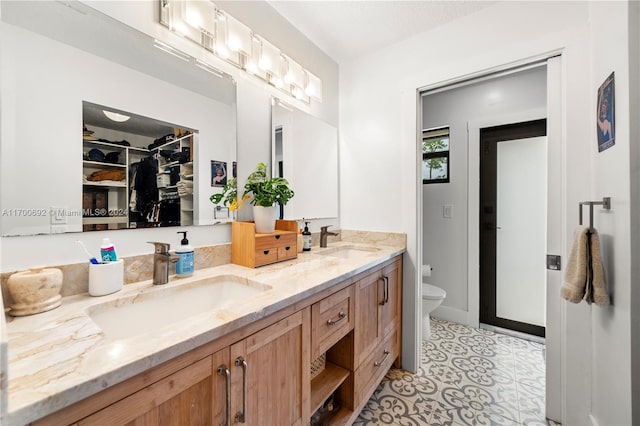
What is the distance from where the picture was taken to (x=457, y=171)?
257cm

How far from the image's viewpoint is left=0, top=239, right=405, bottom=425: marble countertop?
42 centimetres

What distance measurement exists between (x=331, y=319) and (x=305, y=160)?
1.15m

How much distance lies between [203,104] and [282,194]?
583mm

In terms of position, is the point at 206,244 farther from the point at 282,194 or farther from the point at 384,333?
the point at 384,333

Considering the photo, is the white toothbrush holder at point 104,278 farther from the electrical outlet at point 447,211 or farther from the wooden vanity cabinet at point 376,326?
the electrical outlet at point 447,211

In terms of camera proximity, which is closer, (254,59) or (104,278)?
(104,278)

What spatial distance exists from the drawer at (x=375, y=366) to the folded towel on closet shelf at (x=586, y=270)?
0.95 metres

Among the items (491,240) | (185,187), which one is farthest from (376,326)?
(491,240)

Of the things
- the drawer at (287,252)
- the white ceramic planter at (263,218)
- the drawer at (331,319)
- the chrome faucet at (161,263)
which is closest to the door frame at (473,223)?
the drawer at (331,319)

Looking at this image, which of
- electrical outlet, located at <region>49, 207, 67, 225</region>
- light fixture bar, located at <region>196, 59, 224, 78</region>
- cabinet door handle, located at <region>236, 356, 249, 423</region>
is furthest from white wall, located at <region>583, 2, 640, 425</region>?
electrical outlet, located at <region>49, 207, 67, 225</region>

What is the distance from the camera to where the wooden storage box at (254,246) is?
4.19ft

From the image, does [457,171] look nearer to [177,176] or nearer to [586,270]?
[586,270]

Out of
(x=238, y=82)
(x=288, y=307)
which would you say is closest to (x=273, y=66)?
(x=238, y=82)

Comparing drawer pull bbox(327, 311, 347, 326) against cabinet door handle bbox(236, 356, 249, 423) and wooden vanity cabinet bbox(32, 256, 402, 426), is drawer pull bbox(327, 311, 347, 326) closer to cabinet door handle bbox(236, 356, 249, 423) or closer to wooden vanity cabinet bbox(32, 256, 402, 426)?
wooden vanity cabinet bbox(32, 256, 402, 426)
